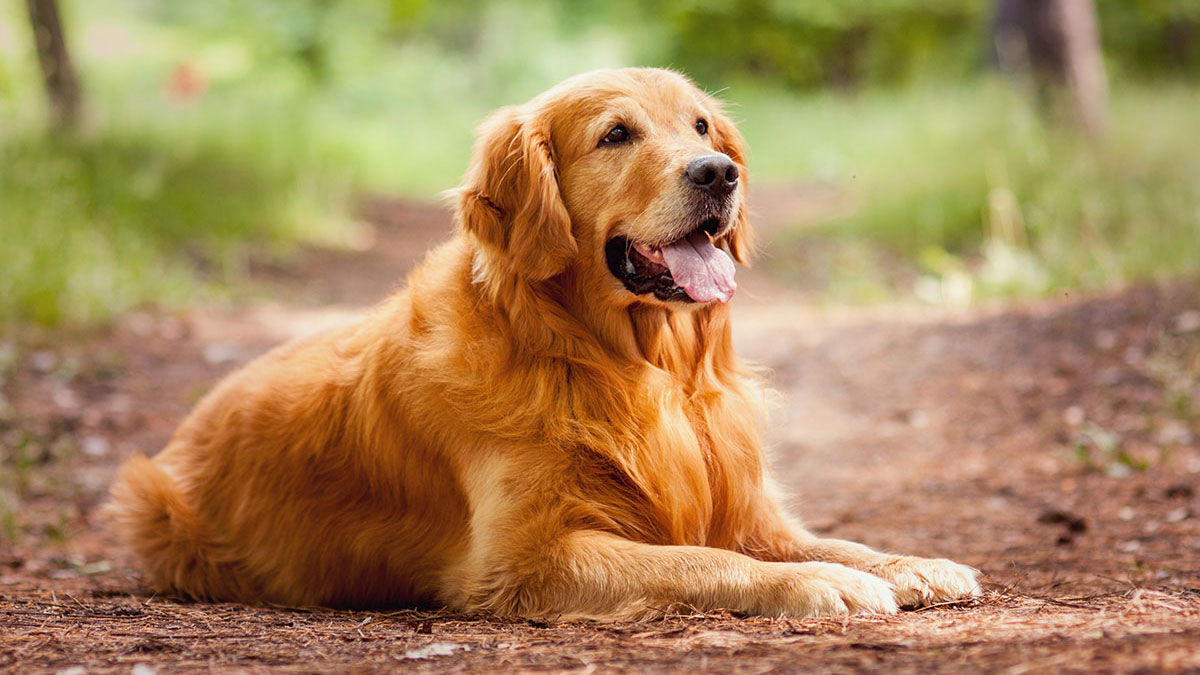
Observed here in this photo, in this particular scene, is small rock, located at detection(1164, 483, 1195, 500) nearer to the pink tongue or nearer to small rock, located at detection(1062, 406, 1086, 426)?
small rock, located at detection(1062, 406, 1086, 426)

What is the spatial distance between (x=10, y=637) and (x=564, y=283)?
1664 mm

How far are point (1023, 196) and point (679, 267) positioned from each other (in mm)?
6807

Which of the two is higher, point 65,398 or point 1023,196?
point 1023,196

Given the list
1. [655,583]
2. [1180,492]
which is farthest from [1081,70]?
[655,583]

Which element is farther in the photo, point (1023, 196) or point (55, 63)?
point (55, 63)

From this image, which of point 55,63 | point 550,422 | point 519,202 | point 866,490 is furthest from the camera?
point 55,63

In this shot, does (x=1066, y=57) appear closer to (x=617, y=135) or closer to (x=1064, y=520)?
(x=1064, y=520)

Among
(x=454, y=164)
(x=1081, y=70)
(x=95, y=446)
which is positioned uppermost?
(x=454, y=164)

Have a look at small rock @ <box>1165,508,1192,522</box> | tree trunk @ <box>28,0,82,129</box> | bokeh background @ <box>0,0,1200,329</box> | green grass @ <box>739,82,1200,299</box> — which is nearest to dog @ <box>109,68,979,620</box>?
small rock @ <box>1165,508,1192,522</box>

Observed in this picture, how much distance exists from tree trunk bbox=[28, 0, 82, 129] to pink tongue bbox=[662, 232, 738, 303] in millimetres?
8544

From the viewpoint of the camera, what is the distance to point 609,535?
3.00 metres

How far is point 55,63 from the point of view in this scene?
10109 mm

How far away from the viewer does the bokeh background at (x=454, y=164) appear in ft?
25.5

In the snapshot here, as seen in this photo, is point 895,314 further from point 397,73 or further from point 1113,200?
point 397,73
